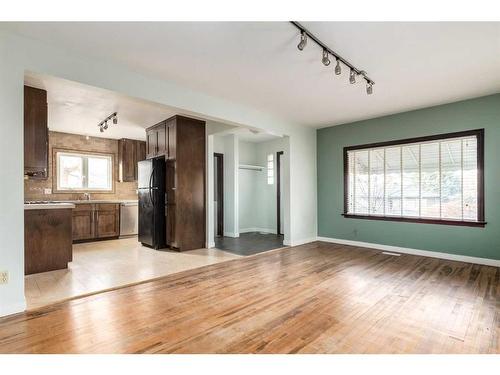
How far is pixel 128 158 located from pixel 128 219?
61.5 inches

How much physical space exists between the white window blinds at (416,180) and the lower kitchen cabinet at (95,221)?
17.2ft

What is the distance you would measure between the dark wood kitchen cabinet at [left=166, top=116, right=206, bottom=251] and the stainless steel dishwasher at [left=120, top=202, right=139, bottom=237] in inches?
73.6

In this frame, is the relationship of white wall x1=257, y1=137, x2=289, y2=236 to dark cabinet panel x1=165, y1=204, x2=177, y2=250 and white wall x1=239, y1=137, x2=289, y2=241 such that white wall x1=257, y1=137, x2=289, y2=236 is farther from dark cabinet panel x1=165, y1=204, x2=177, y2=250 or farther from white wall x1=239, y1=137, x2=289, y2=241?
dark cabinet panel x1=165, y1=204, x2=177, y2=250

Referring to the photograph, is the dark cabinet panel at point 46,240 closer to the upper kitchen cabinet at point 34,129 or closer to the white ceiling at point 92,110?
the upper kitchen cabinet at point 34,129

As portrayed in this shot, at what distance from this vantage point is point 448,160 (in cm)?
447

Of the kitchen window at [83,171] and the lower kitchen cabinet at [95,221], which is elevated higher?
the kitchen window at [83,171]

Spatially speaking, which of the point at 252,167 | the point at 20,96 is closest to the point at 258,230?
the point at 252,167

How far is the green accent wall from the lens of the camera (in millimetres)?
4055

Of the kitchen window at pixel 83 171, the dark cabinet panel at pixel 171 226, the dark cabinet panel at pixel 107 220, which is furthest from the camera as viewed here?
the kitchen window at pixel 83 171

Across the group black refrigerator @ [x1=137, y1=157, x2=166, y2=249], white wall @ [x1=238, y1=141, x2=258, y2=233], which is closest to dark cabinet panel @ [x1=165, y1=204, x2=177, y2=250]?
black refrigerator @ [x1=137, y1=157, x2=166, y2=249]

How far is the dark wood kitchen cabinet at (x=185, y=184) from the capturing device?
500cm

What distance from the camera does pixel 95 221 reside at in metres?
6.11

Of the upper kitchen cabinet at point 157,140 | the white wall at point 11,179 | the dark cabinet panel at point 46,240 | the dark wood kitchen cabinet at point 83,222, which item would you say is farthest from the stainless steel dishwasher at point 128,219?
the white wall at point 11,179
